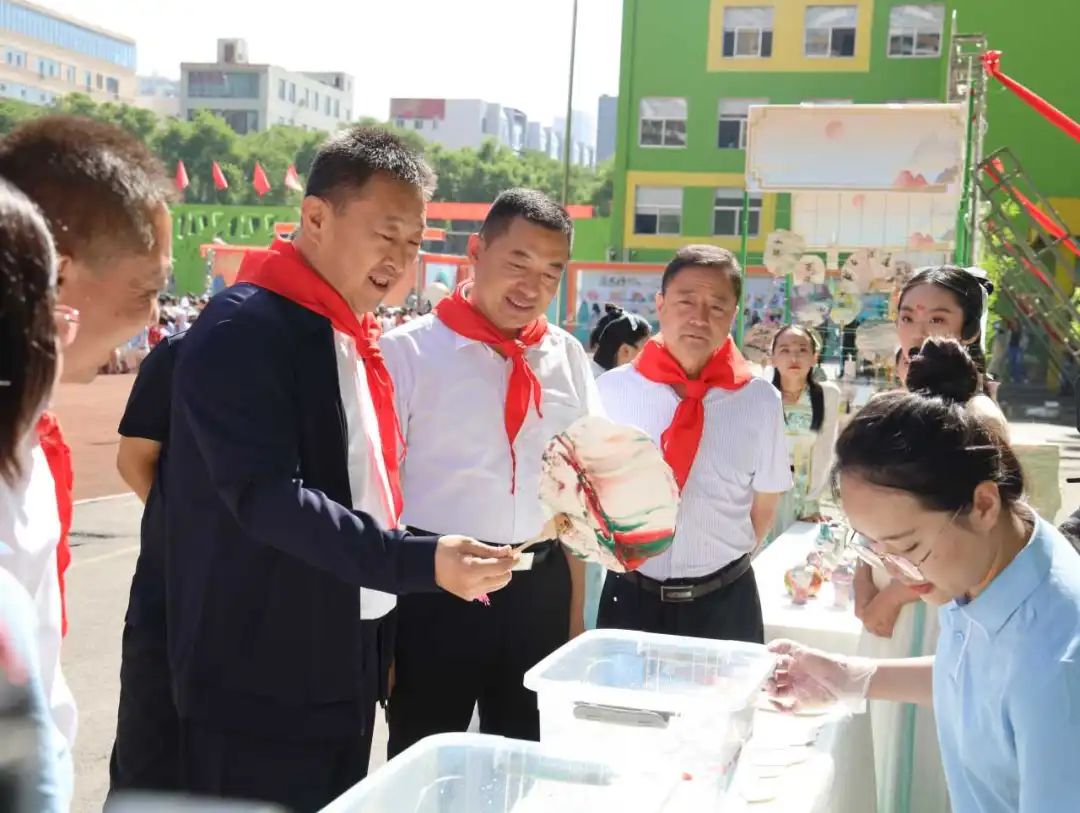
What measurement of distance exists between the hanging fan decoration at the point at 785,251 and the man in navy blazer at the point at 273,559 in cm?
582

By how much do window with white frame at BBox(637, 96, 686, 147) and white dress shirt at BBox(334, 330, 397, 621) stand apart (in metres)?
27.1

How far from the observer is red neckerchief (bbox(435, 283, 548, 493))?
2.61m

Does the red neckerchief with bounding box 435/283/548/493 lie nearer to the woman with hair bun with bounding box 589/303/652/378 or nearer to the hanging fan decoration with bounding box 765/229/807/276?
the woman with hair bun with bounding box 589/303/652/378

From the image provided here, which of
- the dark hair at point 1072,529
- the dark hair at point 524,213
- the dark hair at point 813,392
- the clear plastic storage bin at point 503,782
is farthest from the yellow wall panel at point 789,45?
the clear plastic storage bin at point 503,782

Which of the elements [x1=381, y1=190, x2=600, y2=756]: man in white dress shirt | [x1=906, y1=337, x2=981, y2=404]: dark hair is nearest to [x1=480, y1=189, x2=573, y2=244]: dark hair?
[x1=381, y1=190, x2=600, y2=756]: man in white dress shirt

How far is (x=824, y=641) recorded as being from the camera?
10.4ft

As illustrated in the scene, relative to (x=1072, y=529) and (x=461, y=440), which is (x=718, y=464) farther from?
(x=1072, y=529)

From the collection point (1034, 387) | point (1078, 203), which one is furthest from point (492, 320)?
point (1078, 203)

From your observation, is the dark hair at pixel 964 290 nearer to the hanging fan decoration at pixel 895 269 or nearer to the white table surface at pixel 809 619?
the white table surface at pixel 809 619

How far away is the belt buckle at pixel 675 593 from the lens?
2877 millimetres

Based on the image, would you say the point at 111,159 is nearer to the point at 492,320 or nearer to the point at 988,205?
the point at 492,320

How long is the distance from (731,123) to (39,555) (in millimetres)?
28199

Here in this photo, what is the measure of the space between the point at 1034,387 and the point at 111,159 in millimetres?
22912

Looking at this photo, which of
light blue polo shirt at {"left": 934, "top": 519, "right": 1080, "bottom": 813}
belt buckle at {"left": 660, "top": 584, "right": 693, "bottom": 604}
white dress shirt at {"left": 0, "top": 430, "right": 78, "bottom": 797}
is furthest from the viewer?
belt buckle at {"left": 660, "top": 584, "right": 693, "bottom": 604}
